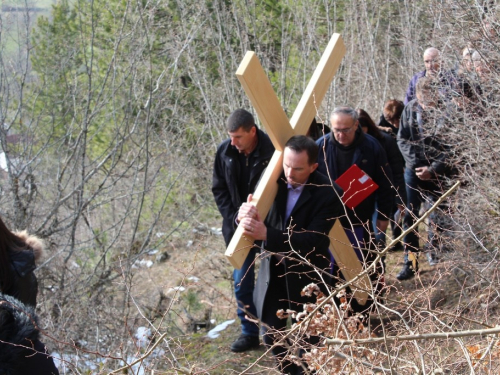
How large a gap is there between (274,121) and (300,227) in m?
0.68

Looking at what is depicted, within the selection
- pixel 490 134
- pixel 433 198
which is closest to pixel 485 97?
pixel 490 134

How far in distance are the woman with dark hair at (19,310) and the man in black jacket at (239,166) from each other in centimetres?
161

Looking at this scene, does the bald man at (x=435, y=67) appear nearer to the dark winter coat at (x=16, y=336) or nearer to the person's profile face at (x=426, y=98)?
the person's profile face at (x=426, y=98)

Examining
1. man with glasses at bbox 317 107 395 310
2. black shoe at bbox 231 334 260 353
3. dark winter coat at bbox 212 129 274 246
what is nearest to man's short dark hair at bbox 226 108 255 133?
dark winter coat at bbox 212 129 274 246

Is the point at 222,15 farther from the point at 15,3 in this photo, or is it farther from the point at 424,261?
the point at 424,261

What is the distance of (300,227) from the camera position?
395 cm

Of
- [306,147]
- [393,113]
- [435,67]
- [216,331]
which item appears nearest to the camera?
[306,147]

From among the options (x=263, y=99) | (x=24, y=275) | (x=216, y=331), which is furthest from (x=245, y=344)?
(x=24, y=275)

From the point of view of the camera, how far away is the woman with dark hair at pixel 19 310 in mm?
2814

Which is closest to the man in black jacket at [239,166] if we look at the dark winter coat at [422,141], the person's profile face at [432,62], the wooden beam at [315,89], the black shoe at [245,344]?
the black shoe at [245,344]

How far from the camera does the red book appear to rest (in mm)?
4547

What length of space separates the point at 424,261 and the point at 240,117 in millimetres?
2874

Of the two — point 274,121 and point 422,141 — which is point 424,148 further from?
point 274,121

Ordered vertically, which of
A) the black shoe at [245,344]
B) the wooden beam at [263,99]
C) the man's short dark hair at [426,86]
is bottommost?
the black shoe at [245,344]
